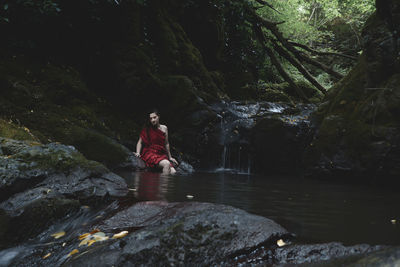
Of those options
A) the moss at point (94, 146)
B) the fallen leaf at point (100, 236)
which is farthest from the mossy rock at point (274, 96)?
the fallen leaf at point (100, 236)

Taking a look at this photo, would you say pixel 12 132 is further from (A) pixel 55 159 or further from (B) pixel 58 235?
(B) pixel 58 235

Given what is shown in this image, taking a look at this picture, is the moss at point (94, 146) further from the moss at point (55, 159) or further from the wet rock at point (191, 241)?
the wet rock at point (191, 241)

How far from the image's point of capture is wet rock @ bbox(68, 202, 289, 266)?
2061 mm

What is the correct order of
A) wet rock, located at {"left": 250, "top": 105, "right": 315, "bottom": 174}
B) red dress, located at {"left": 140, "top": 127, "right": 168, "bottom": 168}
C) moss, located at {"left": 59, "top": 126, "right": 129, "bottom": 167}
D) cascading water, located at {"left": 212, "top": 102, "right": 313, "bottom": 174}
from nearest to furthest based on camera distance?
1. moss, located at {"left": 59, "top": 126, "right": 129, "bottom": 167}
2. red dress, located at {"left": 140, "top": 127, "right": 168, "bottom": 168}
3. wet rock, located at {"left": 250, "top": 105, "right": 315, "bottom": 174}
4. cascading water, located at {"left": 212, "top": 102, "right": 313, "bottom": 174}

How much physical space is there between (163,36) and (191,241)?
34.4 feet

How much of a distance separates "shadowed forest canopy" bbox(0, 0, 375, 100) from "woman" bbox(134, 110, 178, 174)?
2.32 metres

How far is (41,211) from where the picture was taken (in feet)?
9.68

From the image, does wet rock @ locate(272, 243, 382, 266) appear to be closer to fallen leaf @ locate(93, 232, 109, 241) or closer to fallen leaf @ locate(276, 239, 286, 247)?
fallen leaf @ locate(276, 239, 286, 247)

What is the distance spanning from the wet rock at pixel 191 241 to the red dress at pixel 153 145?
5.85 meters

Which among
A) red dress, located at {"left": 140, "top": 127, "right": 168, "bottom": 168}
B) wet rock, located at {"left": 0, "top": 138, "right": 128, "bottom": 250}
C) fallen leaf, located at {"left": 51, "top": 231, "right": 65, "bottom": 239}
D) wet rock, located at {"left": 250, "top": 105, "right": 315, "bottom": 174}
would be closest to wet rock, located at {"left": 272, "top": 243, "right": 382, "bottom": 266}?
fallen leaf, located at {"left": 51, "top": 231, "right": 65, "bottom": 239}

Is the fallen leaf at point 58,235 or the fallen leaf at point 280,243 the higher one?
the fallen leaf at point 280,243

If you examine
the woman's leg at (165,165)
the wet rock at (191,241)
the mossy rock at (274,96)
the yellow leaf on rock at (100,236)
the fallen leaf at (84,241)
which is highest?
the mossy rock at (274,96)

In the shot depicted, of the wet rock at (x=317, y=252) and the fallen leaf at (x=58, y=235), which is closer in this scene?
the wet rock at (x=317, y=252)

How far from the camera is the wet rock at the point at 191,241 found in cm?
206
